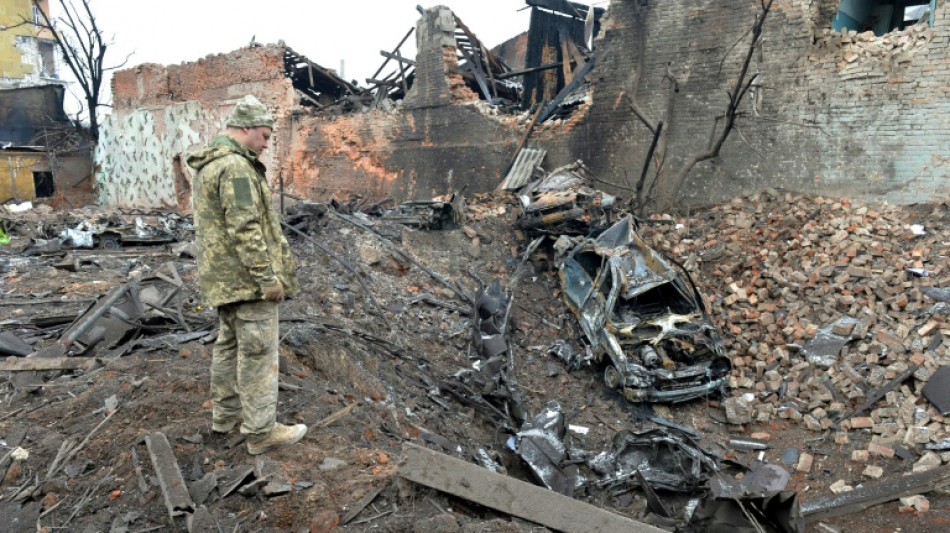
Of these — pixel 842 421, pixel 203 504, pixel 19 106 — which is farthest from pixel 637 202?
pixel 19 106

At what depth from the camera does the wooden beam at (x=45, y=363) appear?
180 inches

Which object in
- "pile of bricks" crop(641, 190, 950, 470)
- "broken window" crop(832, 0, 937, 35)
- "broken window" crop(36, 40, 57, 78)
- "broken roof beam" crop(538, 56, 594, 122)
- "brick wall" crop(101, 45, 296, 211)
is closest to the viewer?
"pile of bricks" crop(641, 190, 950, 470)

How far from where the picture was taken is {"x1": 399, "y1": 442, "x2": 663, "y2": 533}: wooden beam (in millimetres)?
3207

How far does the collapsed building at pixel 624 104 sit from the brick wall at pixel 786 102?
0.07 feet

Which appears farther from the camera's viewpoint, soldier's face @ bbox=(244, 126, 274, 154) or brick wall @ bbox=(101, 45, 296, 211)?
brick wall @ bbox=(101, 45, 296, 211)

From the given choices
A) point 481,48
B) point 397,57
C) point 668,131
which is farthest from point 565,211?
point 397,57

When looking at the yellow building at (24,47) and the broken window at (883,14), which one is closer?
the broken window at (883,14)

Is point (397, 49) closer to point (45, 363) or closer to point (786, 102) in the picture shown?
point (786, 102)

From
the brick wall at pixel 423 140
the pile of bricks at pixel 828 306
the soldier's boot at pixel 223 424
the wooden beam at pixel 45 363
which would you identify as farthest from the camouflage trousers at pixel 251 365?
the brick wall at pixel 423 140

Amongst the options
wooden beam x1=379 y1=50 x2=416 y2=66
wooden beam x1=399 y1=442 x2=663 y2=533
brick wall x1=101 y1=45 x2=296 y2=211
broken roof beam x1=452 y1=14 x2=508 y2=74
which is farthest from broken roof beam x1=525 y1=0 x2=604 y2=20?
wooden beam x1=399 y1=442 x2=663 y2=533

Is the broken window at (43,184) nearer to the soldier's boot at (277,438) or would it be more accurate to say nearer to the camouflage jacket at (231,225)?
the camouflage jacket at (231,225)

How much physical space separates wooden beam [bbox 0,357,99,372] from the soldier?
6.14ft

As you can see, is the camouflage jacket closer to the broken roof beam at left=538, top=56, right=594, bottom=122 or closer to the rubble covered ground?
the rubble covered ground

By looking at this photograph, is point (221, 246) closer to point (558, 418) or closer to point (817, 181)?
point (558, 418)
